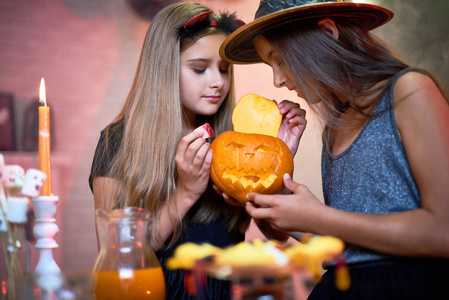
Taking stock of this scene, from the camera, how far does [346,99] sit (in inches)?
49.8

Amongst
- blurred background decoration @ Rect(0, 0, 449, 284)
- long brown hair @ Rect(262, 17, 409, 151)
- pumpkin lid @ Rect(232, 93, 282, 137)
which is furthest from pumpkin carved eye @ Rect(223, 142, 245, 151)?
blurred background decoration @ Rect(0, 0, 449, 284)

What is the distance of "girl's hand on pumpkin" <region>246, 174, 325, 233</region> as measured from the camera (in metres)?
1.01

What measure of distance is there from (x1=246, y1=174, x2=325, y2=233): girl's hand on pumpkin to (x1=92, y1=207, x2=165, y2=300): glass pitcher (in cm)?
34

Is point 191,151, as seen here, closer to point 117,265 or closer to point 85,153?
point 117,265

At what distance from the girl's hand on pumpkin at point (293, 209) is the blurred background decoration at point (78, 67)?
1543 millimetres

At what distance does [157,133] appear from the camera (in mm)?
1574

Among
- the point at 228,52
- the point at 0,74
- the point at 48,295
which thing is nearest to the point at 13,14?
the point at 0,74

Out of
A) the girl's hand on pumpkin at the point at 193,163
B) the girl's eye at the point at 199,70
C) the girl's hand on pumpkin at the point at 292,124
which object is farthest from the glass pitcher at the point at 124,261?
the girl's eye at the point at 199,70

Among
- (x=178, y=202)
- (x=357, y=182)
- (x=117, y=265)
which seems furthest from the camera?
(x=178, y=202)

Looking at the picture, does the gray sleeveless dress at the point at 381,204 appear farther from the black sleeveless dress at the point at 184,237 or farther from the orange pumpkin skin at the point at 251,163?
the black sleeveless dress at the point at 184,237

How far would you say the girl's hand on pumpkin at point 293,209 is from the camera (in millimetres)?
1012

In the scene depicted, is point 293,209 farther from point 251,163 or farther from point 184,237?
point 184,237

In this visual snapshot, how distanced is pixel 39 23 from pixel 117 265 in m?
2.02

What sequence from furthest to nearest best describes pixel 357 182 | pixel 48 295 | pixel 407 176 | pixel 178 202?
1. pixel 178 202
2. pixel 357 182
3. pixel 407 176
4. pixel 48 295
